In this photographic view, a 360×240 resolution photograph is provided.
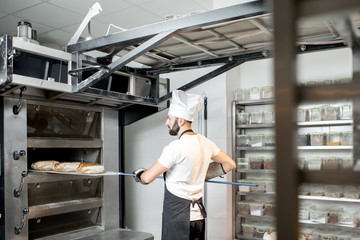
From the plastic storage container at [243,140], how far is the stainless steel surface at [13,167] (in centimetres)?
238

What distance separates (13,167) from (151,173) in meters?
0.93

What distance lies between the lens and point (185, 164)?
97.0 inches

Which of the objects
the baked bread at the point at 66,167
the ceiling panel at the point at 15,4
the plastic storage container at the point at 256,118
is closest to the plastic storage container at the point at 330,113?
the plastic storage container at the point at 256,118

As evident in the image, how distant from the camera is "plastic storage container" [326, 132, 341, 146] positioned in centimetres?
355

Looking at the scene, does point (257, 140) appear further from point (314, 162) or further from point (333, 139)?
point (333, 139)

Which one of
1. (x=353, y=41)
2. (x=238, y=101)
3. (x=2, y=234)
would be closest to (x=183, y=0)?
(x=238, y=101)

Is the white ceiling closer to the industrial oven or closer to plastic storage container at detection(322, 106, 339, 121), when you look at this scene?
the industrial oven

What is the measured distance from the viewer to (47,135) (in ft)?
8.95

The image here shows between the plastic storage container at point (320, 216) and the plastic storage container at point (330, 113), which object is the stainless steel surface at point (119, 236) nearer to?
the plastic storage container at point (320, 216)

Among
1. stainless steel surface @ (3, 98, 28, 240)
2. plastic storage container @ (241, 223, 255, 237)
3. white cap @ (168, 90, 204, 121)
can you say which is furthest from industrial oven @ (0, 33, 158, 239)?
plastic storage container @ (241, 223, 255, 237)

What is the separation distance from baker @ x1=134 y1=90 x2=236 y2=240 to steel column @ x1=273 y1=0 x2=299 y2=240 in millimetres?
1931

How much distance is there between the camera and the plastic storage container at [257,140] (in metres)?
3.98

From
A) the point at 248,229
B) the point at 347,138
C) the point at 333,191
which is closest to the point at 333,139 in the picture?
the point at 347,138

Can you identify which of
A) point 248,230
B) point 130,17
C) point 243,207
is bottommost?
point 248,230
